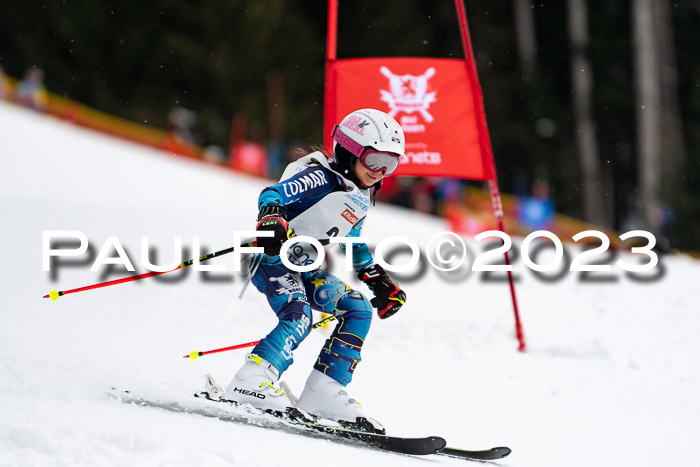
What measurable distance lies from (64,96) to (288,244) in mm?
29121

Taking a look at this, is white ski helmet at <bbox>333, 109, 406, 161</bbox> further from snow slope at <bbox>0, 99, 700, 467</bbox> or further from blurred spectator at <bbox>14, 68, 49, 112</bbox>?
blurred spectator at <bbox>14, 68, 49, 112</bbox>

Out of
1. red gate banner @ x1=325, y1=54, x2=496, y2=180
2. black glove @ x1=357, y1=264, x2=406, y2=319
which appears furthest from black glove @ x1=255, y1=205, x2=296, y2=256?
red gate banner @ x1=325, y1=54, x2=496, y2=180

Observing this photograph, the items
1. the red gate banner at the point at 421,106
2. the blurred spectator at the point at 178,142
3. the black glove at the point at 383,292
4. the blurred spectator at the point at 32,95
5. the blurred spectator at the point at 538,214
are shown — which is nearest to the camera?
the black glove at the point at 383,292

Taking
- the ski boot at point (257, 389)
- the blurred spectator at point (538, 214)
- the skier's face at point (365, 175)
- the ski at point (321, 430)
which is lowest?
the blurred spectator at point (538, 214)

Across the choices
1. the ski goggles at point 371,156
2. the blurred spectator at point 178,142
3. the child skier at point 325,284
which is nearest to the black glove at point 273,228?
the child skier at point 325,284

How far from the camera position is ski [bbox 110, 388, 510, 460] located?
13.7 ft

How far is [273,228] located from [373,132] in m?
0.80

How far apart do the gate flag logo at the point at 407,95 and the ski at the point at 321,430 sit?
11.2 feet

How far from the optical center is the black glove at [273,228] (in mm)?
4137

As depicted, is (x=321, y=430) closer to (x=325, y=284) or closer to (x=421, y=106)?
(x=325, y=284)

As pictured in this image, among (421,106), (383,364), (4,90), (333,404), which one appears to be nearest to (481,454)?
(333,404)

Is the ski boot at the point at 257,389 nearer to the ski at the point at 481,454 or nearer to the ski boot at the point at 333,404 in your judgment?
the ski boot at the point at 333,404

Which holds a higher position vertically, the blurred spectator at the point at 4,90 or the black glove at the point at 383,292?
the blurred spectator at the point at 4,90

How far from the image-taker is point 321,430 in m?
4.21
